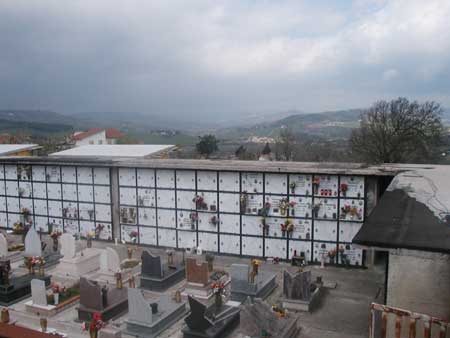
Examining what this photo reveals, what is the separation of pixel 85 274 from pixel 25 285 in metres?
2.07

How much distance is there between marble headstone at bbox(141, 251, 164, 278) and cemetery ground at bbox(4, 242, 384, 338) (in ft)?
1.92

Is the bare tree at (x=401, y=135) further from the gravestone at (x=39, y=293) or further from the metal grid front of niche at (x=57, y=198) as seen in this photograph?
the gravestone at (x=39, y=293)

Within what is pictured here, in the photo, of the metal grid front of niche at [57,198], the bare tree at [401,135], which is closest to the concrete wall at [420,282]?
the metal grid front of niche at [57,198]

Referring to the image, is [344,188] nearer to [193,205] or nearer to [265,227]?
[265,227]

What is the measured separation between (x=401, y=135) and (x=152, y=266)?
21.8m

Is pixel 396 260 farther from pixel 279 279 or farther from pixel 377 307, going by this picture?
pixel 279 279

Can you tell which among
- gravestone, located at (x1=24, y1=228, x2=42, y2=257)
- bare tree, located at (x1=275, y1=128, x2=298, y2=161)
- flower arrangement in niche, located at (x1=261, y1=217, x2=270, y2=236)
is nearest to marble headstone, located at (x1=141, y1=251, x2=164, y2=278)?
flower arrangement in niche, located at (x1=261, y1=217, x2=270, y2=236)

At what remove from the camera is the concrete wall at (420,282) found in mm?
7254

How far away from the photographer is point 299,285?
36.5 ft

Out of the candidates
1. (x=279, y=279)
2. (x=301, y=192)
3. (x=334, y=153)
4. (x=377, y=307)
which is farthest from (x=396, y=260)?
(x=334, y=153)

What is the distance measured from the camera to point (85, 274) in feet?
46.1

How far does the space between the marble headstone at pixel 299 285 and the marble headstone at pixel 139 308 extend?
12.4ft

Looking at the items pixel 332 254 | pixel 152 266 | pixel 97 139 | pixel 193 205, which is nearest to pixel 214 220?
pixel 193 205

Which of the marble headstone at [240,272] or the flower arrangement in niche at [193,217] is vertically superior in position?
the flower arrangement in niche at [193,217]
